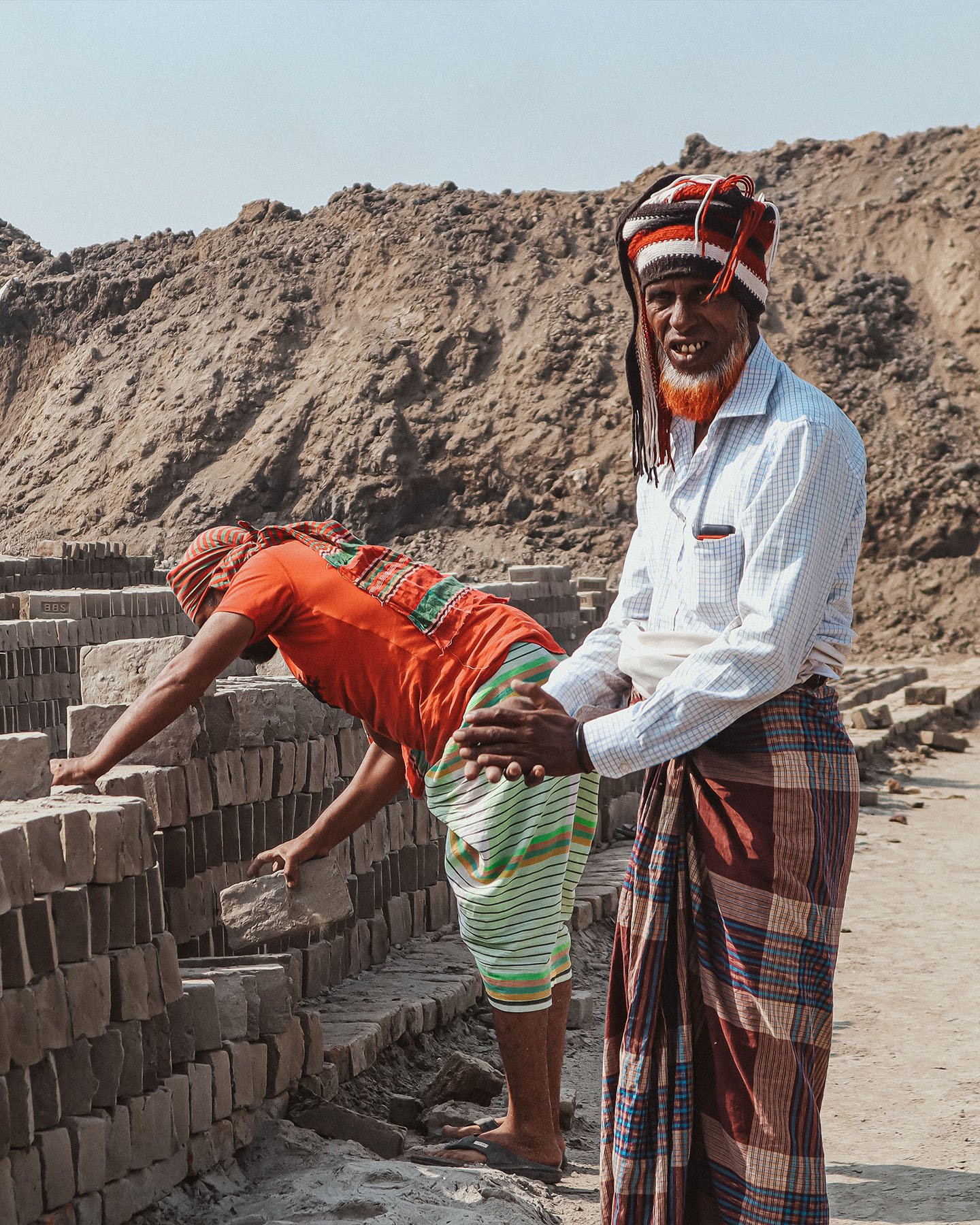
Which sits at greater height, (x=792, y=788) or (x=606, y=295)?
(x=606, y=295)

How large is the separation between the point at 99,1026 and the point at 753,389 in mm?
1855

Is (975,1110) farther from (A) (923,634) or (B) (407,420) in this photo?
(B) (407,420)

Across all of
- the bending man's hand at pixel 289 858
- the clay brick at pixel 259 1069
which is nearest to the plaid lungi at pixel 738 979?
the clay brick at pixel 259 1069

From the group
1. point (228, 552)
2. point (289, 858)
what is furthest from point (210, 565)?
point (289, 858)

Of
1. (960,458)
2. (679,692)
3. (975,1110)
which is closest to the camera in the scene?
(679,692)

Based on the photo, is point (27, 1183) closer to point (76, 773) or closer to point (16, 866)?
point (16, 866)

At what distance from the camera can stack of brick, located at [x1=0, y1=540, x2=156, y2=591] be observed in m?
11.9

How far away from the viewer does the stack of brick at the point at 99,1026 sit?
104 inches

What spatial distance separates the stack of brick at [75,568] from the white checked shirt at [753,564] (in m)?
10.1

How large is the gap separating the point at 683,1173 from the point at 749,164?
31.7 metres

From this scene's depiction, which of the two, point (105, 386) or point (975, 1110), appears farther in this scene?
point (105, 386)

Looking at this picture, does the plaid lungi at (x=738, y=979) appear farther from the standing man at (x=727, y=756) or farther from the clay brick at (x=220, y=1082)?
the clay brick at (x=220, y=1082)

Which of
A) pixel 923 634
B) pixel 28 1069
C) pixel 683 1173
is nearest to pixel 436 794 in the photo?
pixel 28 1069

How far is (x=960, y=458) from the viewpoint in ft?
77.6
